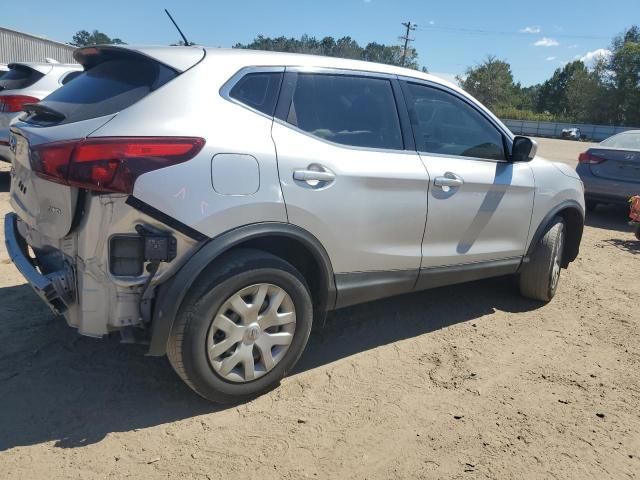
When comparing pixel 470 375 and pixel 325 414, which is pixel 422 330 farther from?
pixel 325 414

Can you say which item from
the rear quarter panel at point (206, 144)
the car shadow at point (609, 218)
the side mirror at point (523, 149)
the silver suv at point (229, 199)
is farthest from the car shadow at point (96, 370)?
the car shadow at point (609, 218)

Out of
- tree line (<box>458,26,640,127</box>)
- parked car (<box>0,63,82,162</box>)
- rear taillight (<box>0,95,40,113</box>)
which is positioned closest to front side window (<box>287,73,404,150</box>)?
parked car (<box>0,63,82,162</box>)

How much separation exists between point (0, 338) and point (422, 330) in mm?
2903

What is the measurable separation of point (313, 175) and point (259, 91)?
1.77ft

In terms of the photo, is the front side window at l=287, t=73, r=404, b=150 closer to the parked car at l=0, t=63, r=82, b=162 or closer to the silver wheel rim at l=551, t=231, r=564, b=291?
the silver wheel rim at l=551, t=231, r=564, b=291

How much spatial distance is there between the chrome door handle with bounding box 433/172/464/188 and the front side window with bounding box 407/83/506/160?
0.62 feet

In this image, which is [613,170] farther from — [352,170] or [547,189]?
[352,170]

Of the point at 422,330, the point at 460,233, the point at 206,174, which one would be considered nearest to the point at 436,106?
the point at 460,233

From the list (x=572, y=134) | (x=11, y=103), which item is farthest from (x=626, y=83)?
(x=11, y=103)

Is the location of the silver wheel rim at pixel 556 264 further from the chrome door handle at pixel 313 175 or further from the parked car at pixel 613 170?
the parked car at pixel 613 170

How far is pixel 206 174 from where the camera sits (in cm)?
252

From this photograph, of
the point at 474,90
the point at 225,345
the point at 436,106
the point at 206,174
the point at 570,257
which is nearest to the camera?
the point at 206,174

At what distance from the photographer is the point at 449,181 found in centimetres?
356

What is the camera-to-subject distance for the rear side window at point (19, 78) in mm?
7094
